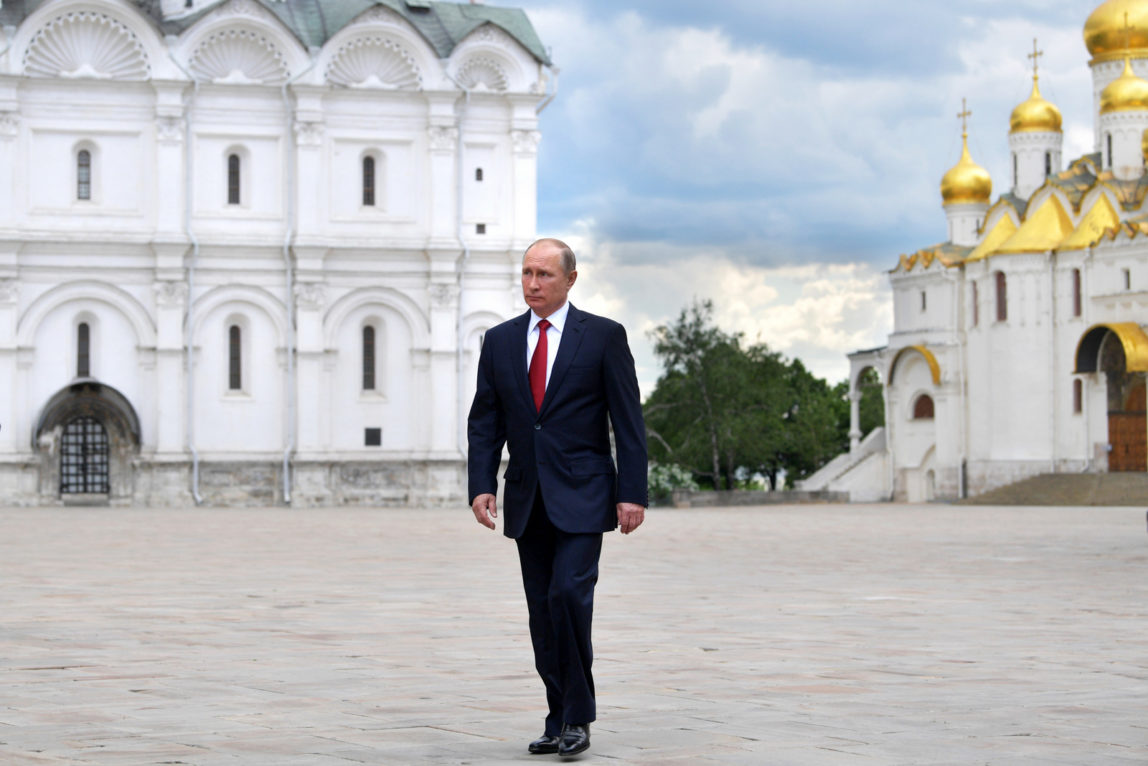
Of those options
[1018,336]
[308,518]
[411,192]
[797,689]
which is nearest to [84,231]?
[411,192]

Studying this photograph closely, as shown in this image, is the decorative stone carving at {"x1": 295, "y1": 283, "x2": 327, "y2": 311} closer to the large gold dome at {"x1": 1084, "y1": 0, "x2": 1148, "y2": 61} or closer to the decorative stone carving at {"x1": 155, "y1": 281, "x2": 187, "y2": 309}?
the decorative stone carving at {"x1": 155, "y1": 281, "x2": 187, "y2": 309}

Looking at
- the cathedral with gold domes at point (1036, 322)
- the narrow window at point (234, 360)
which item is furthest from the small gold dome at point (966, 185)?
the narrow window at point (234, 360)

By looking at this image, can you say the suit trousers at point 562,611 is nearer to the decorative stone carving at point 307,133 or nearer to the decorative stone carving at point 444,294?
the decorative stone carving at point 444,294

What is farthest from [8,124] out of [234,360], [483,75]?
[483,75]

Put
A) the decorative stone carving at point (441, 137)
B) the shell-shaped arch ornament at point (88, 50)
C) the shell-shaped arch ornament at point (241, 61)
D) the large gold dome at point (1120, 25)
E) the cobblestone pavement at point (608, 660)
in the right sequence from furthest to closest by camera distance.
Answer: the large gold dome at point (1120, 25), the decorative stone carving at point (441, 137), the shell-shaped arch ornament at point (241, 61), the shell-shaped arch ornament at point (88, 50), the cobblestone pavement at point (608, 660)

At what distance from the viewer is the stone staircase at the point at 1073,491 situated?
45.4 metres

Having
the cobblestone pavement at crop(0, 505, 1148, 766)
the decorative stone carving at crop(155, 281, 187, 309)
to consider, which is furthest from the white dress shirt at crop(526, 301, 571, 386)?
the decorative stone carving at crop(155, 281, 187, 309)

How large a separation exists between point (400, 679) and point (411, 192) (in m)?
41.4

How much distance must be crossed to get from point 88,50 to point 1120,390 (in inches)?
1202

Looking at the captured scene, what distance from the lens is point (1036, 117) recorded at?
6012 cm

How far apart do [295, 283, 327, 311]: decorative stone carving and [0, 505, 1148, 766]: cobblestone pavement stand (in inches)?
1093

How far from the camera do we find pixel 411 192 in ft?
162

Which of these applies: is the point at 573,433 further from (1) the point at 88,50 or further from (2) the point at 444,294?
(1) the point at 88,50

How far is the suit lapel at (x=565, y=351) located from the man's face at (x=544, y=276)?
0.11m
